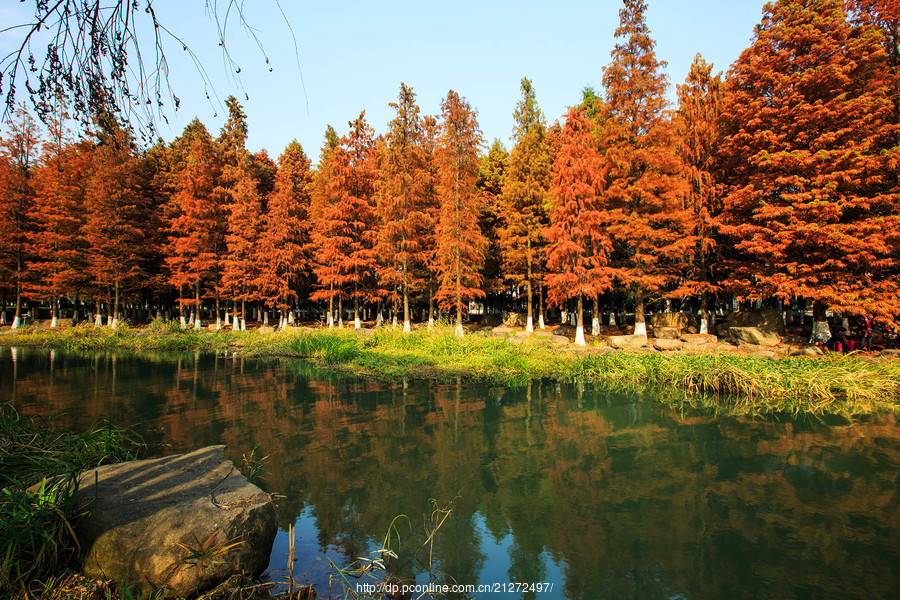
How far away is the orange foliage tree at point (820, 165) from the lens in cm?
1680

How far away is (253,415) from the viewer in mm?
10266

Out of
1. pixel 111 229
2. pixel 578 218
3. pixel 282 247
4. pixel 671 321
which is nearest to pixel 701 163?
pixel 578 218

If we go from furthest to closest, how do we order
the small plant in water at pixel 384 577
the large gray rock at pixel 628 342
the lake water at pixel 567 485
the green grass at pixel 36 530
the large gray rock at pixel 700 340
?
1. the large gray rock at pixel 628 342
2. the large gray rock at pixel 700 340
3. the lake water at pixel 567 485
4. the small plant in water at pixel 384 577
5. the green grass at pixel 36 530

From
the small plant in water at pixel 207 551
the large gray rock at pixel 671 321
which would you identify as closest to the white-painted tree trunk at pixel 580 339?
the large gray rock at pixel 671 321

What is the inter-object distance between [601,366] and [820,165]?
13370 mm

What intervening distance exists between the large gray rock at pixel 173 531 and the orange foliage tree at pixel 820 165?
21677 millimetres

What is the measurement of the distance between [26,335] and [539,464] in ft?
129

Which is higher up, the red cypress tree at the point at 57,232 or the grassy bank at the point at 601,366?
the red cypress tree at the point at 57,232

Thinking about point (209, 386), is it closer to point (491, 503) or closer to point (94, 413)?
point (94, 413)

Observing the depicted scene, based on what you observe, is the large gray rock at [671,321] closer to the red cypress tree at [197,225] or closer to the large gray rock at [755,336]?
the large gray rock at [755,336]

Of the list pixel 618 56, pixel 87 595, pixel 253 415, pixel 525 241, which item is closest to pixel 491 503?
pixel 87 595

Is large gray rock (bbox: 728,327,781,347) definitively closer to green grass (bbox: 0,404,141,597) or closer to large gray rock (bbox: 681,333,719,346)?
large gray rock (bbox: 681,333,719,346)

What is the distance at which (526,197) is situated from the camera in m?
28.4

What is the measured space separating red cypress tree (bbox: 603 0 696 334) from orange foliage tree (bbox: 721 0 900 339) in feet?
10.0
